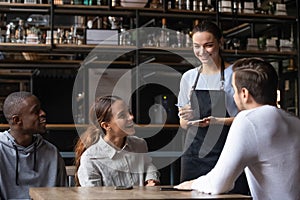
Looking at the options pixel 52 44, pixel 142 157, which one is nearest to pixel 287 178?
pixel 142 157

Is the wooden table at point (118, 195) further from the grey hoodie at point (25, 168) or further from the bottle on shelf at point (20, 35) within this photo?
the bottle on shelf at point (20, 35)

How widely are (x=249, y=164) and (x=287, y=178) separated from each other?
0.51 ft

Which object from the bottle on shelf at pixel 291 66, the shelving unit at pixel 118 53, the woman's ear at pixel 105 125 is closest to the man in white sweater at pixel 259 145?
the woman's ear at pixel 105 125

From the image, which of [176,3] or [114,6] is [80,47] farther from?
[176,3]

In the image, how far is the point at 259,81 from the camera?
2.03 m

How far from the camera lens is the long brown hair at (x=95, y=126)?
2.88 m

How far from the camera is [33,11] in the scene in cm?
524

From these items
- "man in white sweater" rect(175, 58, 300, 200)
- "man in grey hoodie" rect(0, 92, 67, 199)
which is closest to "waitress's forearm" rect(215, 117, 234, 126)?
"man in white sweater" rect(175, 58, 300, 200)

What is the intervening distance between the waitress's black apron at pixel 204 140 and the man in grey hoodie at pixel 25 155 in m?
0.67

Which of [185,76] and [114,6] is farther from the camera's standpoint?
Answer: [114,6]

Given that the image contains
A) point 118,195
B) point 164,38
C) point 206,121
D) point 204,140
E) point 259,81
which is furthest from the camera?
point 164,38

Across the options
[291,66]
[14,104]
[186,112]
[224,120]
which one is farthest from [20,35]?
[291,66]

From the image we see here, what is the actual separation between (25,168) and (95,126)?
1.39 ft

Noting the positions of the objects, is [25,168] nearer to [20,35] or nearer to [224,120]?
[224,120]
